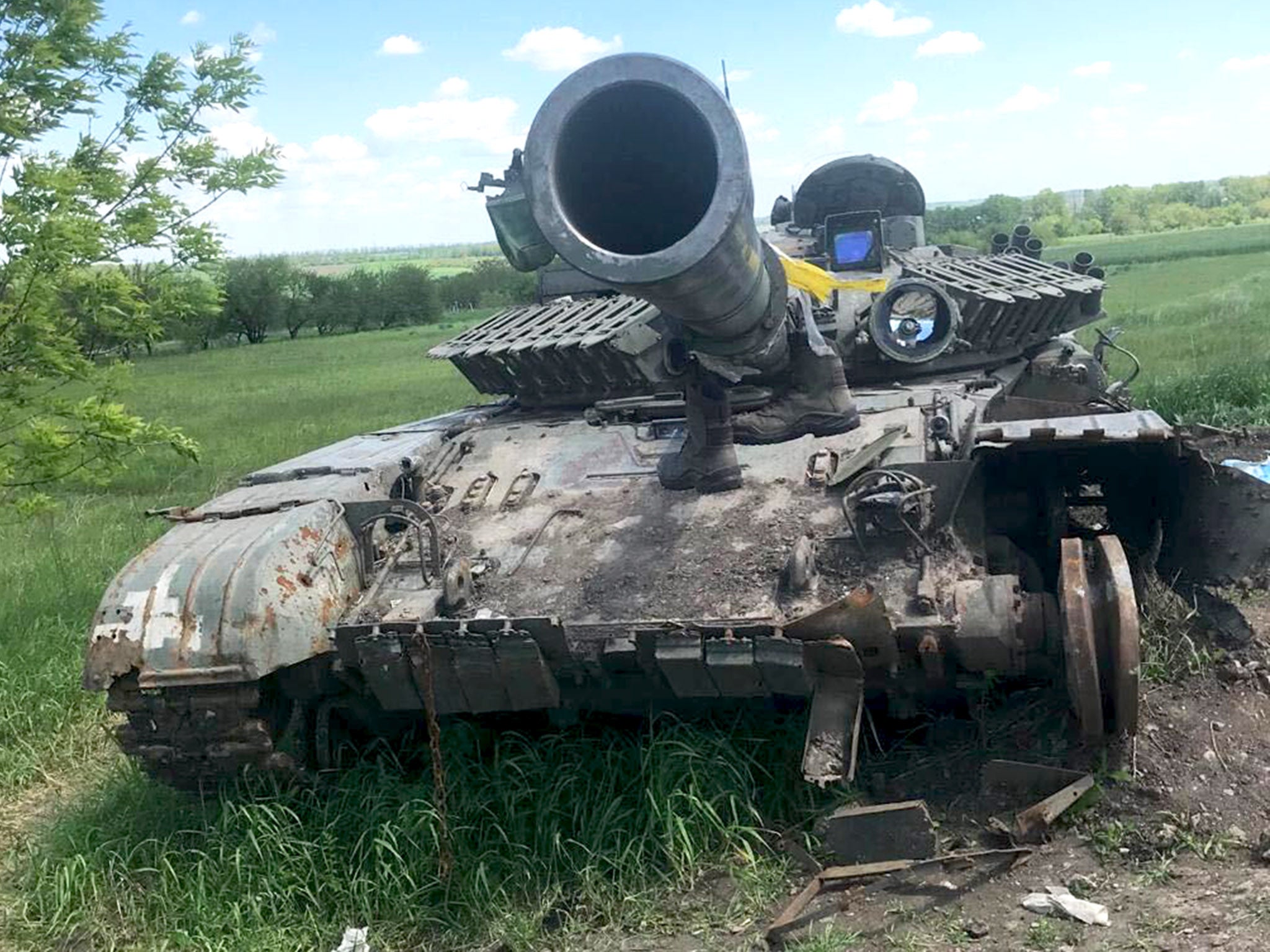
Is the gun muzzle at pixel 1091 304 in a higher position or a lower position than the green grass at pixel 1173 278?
higher

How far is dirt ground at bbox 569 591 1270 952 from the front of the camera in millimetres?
4133

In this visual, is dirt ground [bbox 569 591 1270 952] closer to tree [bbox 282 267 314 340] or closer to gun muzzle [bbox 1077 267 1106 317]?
gun muzzle [bbox 1077 267 1106 317]

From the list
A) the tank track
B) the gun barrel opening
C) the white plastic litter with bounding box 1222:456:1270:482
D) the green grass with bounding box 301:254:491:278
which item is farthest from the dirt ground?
the green grass with bounding box 301:254:491:278

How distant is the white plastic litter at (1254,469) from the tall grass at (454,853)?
1.98 meters

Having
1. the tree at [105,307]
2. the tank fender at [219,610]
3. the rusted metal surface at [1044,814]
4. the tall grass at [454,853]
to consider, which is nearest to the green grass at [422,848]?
the tall grass at [454,853]

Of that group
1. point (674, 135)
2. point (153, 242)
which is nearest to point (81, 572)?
point (153, 242)

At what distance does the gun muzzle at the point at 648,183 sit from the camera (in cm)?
352

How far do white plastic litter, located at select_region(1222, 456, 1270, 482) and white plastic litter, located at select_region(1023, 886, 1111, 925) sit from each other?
5.94ft

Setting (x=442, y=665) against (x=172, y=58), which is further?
(x=172, y=58)

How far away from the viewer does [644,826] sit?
16.5 feet

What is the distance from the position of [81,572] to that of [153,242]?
2516mm

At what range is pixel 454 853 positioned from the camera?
500 centimetres

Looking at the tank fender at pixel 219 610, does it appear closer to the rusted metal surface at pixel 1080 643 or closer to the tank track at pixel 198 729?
the tank track at pixel 198 729

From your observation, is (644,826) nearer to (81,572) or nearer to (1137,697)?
(1137,697)
